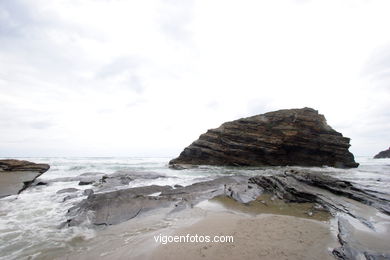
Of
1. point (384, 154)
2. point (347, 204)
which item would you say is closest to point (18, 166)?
point (347, 204)

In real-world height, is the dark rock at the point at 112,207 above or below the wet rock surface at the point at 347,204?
below

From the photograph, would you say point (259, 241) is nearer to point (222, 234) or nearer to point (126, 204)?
point (222, 234)

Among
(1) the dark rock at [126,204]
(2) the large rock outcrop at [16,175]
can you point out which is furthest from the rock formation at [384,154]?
(2) the large rock outcrop at [16,175]

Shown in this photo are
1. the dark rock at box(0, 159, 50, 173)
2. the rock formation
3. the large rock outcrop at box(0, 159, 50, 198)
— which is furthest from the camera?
the rock formation

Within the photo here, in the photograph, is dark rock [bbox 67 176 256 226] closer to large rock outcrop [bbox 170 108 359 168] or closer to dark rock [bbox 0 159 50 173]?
dark rock [bbox 0 159 50 173]

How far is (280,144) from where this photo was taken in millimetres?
35312

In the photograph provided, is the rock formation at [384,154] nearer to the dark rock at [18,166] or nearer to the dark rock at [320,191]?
the dark rock at [320,191]

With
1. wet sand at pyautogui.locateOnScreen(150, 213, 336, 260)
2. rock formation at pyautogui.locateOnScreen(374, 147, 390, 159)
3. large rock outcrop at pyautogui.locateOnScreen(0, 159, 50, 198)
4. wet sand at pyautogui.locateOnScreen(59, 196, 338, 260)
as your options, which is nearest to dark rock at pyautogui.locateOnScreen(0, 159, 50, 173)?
large rock outcrop at pyautogui.locateOnScreen(0, 159, 50, 198)

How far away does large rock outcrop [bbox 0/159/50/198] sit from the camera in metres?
9.84

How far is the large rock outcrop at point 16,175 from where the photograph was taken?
388 inches

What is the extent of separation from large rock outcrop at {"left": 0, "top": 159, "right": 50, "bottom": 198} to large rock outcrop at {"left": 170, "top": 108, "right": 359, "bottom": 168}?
26070mm

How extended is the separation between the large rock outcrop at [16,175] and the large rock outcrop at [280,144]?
26.1 m

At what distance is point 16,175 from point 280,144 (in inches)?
1345

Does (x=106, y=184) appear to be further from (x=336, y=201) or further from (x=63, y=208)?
(x=336, y=201)
